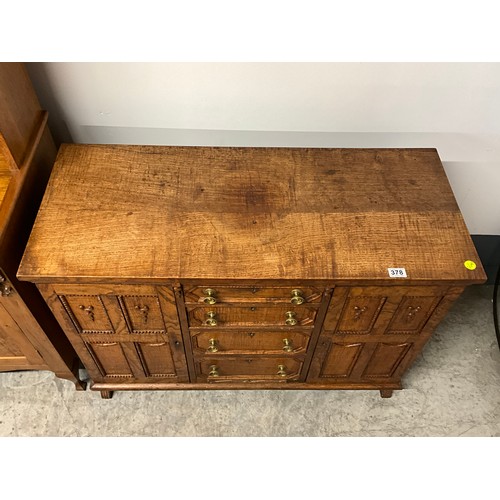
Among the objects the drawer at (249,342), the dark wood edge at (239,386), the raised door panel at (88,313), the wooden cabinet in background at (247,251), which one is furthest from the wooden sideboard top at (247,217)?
the dark wood edge at (239,386)

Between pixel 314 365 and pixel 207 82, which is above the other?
pixel 207 82

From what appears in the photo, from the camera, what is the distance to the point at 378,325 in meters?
1.21

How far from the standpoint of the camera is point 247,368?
1.42 meters

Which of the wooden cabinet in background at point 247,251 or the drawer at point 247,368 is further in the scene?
the drawer at point 247,368

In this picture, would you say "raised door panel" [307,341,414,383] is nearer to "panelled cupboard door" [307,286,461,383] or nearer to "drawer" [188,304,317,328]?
"panelled cupboard door" [307,286,461,383]

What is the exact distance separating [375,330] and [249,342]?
0.35 m

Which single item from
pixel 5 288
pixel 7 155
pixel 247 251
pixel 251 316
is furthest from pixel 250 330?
pixel 7 155

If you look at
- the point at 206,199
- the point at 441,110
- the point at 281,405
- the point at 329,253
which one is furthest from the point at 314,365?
the point at 441,110

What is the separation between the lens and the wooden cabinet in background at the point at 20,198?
105 centimetres

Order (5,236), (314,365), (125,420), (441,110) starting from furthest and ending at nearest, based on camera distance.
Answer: (125,420) < (314,365) < (441,110) < (5,236)

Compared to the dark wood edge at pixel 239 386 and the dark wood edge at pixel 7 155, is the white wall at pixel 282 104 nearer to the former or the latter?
the dark wood edge at pixel 7 155

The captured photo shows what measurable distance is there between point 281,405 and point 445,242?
2.67 feet

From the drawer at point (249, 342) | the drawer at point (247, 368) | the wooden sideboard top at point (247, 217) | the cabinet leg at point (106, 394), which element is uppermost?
the wooden sideboard top at point (247, 217)

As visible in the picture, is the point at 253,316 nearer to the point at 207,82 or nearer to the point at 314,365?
the point at 314,365
